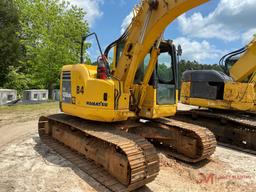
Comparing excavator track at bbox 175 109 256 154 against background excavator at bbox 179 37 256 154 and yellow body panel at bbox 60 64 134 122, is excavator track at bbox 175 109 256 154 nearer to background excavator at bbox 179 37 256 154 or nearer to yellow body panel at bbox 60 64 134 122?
background excavator at bbox 179 37 256 154

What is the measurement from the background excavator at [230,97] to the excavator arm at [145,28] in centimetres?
389

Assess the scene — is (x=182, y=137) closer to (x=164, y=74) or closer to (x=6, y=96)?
(x=164, y=74)

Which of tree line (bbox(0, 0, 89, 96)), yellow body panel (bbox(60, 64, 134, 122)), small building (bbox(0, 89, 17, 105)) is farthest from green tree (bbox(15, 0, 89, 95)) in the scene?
yellow body panel (bbox(60, 64, 134, 122))

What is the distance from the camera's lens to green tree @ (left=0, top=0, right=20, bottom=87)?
26.1 meters

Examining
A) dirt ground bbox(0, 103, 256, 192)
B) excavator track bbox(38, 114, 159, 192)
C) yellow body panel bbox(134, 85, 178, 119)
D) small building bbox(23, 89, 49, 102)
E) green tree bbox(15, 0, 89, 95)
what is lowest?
dirt ground bbox(0, 103, 256, 192)

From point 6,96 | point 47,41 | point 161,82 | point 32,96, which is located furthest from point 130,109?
point 47,41

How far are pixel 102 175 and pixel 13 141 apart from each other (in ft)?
11.9

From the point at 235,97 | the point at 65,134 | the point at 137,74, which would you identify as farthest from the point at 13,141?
the point at 235,97

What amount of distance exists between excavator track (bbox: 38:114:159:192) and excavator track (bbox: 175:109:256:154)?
4.12 metres

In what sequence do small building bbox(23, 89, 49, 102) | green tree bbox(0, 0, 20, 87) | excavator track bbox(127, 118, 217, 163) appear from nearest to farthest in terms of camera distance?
1. excavator track bbox(127, 118, 217, 163)
2. small building bbox(23, 89, 49, 102)
3. green tree bbox(0, 0, 20, 87)

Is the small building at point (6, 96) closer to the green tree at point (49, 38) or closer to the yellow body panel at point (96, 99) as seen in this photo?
the green tree at point (49, 38)

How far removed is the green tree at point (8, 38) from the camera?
26123 millimetres

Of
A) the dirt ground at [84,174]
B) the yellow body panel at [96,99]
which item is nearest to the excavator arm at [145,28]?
the yellow body panel at [96,99]

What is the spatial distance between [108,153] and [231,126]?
4959 millimetres
